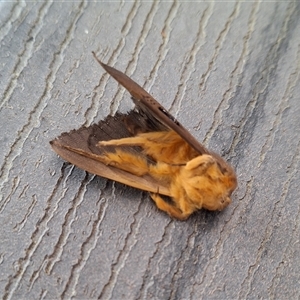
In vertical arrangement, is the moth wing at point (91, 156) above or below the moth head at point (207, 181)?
above

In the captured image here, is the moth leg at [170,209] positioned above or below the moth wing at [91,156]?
below

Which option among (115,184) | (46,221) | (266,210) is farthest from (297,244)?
(46,221)

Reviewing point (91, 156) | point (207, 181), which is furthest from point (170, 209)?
point (91, 156)

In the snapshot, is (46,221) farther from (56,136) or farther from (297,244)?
(297,244)

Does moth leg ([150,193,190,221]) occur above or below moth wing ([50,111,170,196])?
below

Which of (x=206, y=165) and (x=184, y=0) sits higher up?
(x=184, y=0)
